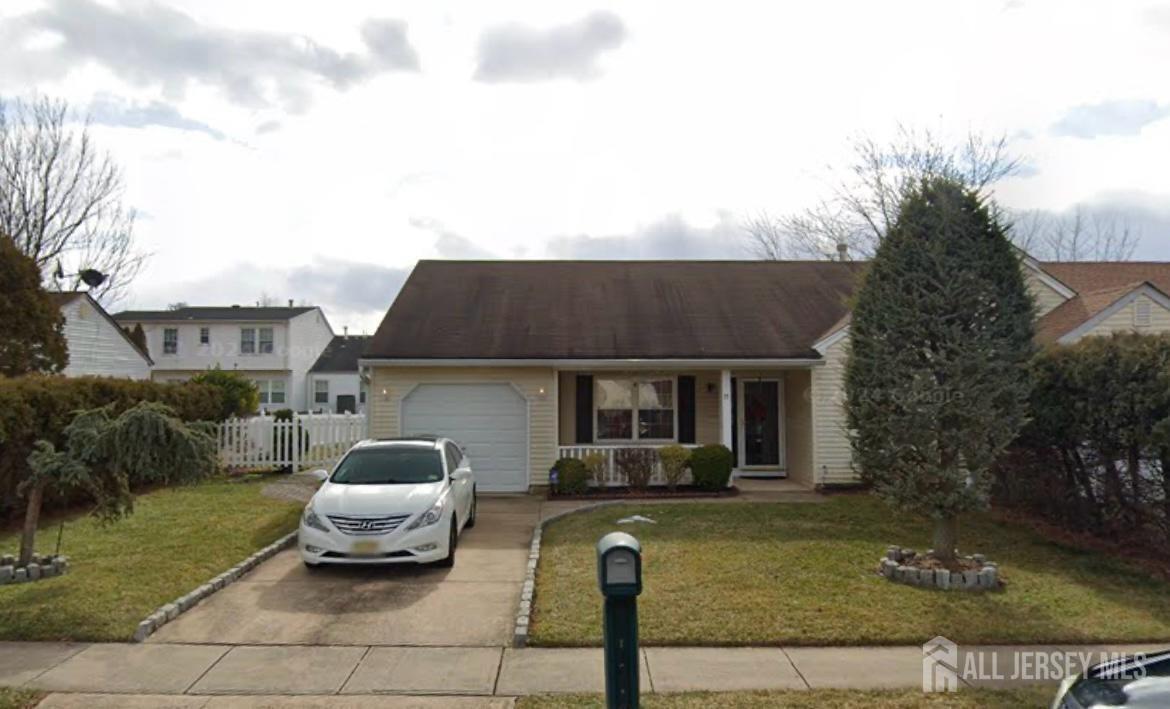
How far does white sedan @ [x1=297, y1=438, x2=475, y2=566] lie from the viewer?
7.95 m

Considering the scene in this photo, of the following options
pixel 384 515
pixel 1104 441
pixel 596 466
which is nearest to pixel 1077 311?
pixel 1104 441

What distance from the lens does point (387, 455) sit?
9703 mm

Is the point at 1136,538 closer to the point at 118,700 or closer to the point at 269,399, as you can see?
the point at 118,700

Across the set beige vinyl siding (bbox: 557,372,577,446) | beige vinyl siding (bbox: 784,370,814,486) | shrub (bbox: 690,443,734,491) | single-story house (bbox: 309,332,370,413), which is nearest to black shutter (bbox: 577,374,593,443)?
beige vinyl siding (bbox: 557,372,577,446)

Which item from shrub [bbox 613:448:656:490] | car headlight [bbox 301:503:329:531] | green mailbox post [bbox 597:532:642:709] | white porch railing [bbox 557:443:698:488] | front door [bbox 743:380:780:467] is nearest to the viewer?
green mailbox post [bbox 597:532:642:709]

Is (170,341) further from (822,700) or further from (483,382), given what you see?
(822,700)

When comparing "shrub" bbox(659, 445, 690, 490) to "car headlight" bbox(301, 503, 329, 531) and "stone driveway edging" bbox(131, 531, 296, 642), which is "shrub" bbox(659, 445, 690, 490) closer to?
"stone driveway edging" bbox(131, 531, 296, 642)

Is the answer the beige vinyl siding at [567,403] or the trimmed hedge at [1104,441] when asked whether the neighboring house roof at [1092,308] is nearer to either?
the trimmed hedge at [1104,441]

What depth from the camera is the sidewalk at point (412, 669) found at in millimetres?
5094

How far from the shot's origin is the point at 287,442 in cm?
1709

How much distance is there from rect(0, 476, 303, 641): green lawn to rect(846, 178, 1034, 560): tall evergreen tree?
7.61 m

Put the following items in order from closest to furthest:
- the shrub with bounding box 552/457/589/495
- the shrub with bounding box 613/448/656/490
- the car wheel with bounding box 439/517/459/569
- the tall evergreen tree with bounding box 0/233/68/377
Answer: the car wheel with bounding box 439/517/459/569
the shrub with bounding box 552/457/589/495
the shrub with bounding box 613/448/656/490
the tall evergreen tree with bounding box 0/233/68/377

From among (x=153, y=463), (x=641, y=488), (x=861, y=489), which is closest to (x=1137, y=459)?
(x=861, y=489)
